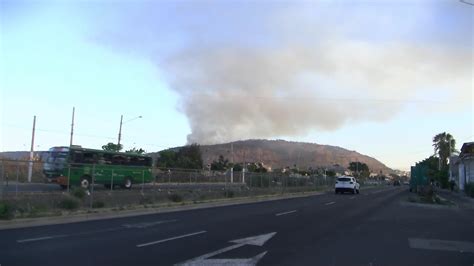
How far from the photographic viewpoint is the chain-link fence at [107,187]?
71.4ft

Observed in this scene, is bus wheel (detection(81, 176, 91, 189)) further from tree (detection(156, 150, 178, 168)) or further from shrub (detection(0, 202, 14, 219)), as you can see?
tree (detection(156, 150, 178, 168))

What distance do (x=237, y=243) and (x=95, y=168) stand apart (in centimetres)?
2497

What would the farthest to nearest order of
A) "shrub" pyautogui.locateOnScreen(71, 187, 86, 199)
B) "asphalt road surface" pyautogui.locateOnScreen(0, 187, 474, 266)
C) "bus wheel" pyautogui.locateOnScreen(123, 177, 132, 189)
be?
"bus wheel" pyautogui.locateOnScreen(123, 177, 132, 189) < "shrub" pyautogui.locateOnScreen(71, 187, 86, 199) < "asphalt road surface" pyautogui.locateOnScreen(0, 187, 474, 266)

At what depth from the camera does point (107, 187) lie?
131 ft

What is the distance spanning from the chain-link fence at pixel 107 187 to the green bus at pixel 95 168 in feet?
0.21

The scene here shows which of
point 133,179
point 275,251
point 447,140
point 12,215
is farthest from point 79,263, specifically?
point 447,140

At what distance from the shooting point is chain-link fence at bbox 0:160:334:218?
2175cm

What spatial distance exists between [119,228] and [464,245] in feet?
32.9

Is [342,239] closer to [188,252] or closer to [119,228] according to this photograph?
[188,252]

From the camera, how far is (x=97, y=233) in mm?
14930

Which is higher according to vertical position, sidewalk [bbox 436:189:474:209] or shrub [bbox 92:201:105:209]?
sidewalk [bbox 436:189:474:209]

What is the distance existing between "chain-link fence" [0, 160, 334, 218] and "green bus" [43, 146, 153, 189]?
6cm

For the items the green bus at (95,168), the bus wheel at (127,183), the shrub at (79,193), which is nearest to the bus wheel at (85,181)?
the green bus at (95,168)

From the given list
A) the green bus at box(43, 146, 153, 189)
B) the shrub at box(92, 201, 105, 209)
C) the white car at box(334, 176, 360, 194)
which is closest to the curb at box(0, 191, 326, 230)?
the shrub at box(92, 201, 105, 209)
